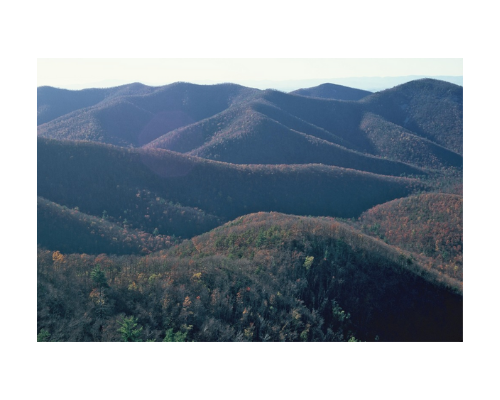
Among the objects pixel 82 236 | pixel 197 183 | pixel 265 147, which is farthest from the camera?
pixel 265 147

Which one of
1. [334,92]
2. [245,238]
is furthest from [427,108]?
[245,238]

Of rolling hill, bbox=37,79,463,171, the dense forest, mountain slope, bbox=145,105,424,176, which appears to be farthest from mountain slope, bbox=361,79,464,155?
mountain slope, bbox=145,105,424,176

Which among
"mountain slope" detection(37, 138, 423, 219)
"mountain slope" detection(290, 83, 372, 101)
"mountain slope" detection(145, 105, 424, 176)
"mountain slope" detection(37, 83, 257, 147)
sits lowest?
"mountain slope" detection(37, 138, 423, 219)

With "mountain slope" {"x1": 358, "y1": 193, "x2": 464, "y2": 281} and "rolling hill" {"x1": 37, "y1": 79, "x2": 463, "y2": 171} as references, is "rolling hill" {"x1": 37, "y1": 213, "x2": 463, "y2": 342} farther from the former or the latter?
"rolling hill" {"x1": 37, "y1": 79, "x2": 463, "y2": 171}

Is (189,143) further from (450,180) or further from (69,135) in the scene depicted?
(450,180)

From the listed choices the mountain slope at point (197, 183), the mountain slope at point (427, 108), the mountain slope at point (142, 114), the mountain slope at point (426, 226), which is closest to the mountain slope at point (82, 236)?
the mountain slope at point (197, 183)

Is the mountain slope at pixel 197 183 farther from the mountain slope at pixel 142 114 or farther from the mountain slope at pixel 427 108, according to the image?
the mountain slope at pixel 427 108

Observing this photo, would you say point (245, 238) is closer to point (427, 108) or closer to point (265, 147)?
point (265, 147)

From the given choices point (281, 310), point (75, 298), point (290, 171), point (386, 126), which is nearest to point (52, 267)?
point (75, 298)
